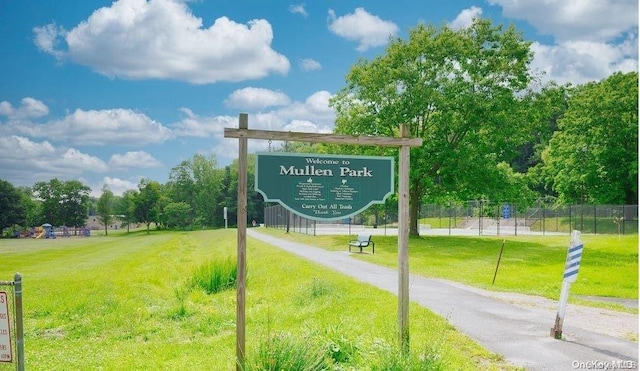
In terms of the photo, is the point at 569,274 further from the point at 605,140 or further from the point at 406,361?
the point at 605,140

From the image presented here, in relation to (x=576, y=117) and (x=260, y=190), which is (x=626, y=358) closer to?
(x=260, y=190)

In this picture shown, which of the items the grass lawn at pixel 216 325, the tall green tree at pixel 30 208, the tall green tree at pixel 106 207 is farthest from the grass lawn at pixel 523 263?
the tall green tree at pixel 106 207

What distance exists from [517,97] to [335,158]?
32736 millimetres

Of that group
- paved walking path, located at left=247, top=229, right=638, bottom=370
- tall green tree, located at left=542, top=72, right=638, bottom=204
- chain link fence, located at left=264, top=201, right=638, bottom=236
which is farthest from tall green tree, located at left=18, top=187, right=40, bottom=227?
paved walking path, located at left=247, top=229, right=638, bottom=370

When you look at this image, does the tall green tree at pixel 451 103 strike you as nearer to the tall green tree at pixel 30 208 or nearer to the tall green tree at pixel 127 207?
the tall green tree at pixel 30 208

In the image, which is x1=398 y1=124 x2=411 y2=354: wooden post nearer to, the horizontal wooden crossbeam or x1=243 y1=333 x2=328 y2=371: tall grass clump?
the horizontal wooden crossbeam

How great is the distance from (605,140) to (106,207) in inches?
2930

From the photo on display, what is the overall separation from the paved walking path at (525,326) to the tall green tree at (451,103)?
64.4ft

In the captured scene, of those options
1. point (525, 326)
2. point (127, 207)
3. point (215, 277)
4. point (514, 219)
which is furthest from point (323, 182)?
point (127, 207)

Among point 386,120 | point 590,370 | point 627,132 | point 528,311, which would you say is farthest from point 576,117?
point 590,370

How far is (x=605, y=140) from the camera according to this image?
54.1 m

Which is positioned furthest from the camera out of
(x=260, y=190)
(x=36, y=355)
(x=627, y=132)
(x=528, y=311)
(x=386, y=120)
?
(x=627, y=132)

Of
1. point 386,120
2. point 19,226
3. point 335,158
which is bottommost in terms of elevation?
point 19,226

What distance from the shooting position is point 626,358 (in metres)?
8.55
